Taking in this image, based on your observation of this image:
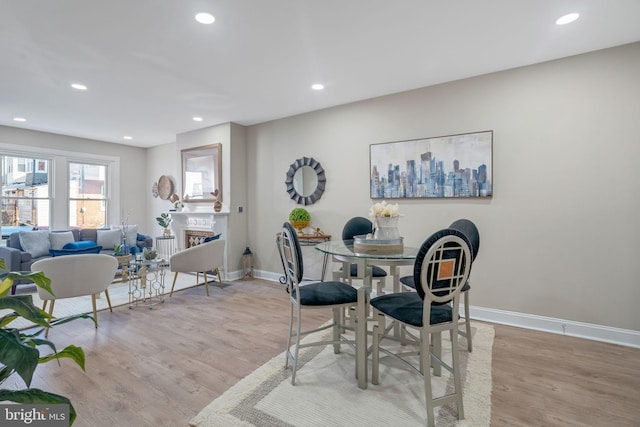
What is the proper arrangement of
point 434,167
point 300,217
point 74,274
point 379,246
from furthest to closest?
point 300,217
point 434,167
point 74,274
point 379,246

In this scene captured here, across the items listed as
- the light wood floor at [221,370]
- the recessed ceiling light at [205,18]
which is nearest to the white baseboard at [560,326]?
the light wood floor at [221,370]

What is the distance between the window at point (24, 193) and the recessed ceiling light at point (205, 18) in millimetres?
5398

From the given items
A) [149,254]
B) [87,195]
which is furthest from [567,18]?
[87,195]

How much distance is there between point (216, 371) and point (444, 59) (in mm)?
3398

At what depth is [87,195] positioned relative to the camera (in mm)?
6375

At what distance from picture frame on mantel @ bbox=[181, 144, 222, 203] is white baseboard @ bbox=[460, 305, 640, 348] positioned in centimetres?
419

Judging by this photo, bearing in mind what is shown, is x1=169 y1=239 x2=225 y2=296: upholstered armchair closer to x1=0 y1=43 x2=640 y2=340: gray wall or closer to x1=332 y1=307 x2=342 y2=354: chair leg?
x1=0 y1=43 x2=640 y2=340: gray wall

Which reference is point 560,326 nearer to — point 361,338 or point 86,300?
point 361,338

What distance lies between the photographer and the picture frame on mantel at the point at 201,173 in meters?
5.23

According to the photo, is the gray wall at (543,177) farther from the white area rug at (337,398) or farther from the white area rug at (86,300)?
the white area rug at (86,300)

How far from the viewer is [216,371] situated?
7.52ft

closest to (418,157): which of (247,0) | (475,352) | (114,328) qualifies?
(475,352)

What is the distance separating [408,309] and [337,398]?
2.34 ft

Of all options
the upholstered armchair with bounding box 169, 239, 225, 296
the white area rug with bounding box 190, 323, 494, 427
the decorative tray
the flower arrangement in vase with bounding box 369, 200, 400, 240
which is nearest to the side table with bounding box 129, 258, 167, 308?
the upholstered armchair with bounding box 169, 239, 225, 296
